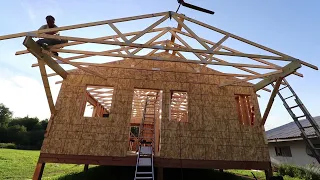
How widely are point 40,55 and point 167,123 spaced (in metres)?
5.15

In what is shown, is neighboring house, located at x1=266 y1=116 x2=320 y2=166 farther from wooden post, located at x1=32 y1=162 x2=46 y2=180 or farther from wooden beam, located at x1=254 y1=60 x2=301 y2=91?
wooden post, located at x1=32 y1=162 x2=46 y2=180

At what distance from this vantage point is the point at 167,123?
789 cm

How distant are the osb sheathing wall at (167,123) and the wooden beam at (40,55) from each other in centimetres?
59

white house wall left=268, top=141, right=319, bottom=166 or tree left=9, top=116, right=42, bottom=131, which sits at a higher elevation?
tree left=9, top=116, right=42, bottom=131

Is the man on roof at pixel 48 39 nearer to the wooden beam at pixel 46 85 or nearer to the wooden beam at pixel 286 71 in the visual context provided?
the wooden beam at pixel 46 85

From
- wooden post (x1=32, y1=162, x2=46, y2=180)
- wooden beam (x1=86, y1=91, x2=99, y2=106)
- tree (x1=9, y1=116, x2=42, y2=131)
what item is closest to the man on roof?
wooden post (x1=32, y1=162, x2=46, y2=180)

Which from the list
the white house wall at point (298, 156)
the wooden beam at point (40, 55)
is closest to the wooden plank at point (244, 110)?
the white house wall at point (298, 156)

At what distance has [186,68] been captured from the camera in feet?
30.4

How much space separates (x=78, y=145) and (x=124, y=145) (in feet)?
5.79

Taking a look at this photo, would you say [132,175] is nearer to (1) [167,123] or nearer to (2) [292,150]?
(1) [167,123]

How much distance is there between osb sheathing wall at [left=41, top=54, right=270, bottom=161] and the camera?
7469mm

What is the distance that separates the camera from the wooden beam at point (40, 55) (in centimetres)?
545

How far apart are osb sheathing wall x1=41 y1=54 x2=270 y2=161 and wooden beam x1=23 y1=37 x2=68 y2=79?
23.2 inches

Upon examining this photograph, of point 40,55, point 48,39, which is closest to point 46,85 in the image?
point 40,55
